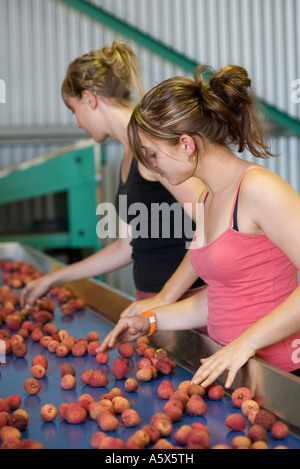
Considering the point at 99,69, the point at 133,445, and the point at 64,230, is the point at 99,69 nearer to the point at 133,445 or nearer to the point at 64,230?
the point at 133,445

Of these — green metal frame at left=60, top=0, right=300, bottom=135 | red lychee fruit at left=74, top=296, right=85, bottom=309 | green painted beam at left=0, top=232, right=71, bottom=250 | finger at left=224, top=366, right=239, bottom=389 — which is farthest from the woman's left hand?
green metal frame at left=60, top=0, right=300, bottom=135

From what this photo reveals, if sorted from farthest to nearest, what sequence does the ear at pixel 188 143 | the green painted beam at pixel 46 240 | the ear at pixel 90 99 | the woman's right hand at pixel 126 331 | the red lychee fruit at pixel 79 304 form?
the green painted beam at pixel 46 240
the red lychee fruit at pixel 79 304
the ear at pixel 90 99
the woman's right hand at pixel 126 331
the ear at pixel 188 143

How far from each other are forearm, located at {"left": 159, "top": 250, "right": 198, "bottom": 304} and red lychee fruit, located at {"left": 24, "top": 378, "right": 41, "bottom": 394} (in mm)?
562

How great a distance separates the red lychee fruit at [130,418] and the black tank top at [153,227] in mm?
891

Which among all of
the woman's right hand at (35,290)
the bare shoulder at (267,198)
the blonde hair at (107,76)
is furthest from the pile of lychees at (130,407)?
the blonde hair at (107,76)

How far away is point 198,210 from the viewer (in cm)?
155

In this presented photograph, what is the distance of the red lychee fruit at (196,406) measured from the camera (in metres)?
1.05

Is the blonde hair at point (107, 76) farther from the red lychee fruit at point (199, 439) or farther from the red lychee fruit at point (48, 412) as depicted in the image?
the red lychee fruit at point (199, 439)

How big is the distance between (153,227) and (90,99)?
47 centimetres

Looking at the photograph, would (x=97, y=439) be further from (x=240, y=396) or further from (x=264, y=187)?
(x=264, y=187)

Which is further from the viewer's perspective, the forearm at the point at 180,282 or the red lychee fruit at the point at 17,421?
the forearm at the point at 180,282

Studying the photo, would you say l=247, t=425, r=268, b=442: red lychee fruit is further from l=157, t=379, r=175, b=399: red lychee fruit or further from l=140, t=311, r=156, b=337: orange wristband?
l=140, t=311, r=156, b=337: orange wristband

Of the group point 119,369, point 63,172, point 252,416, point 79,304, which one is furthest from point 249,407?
point 63,172

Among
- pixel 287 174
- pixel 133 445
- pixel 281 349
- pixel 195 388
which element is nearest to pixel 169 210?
pixel 281 349
